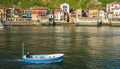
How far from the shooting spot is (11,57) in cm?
6938

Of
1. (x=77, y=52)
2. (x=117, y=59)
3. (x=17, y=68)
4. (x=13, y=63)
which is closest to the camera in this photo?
(x=17, y=68)

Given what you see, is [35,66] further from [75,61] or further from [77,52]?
[77,52]

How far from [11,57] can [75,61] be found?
13.4 meters

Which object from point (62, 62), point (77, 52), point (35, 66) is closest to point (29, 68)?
point (35, 66)

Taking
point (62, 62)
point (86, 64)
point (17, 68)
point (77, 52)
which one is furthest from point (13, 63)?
point (77, 52)

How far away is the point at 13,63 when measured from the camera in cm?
6316

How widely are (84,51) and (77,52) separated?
260 cm

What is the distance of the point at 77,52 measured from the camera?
254 ft

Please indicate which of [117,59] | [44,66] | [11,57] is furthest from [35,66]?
[117,59]

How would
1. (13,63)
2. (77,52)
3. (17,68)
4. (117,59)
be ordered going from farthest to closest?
(77,52) < (117,59) < (13,63) < (17,68)

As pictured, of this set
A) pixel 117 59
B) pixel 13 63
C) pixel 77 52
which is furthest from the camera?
pixel 77 52

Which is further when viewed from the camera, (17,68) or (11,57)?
(11,57)

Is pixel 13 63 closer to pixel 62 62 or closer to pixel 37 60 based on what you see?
pixel 37 60

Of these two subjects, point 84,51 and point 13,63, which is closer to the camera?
point 13,63
